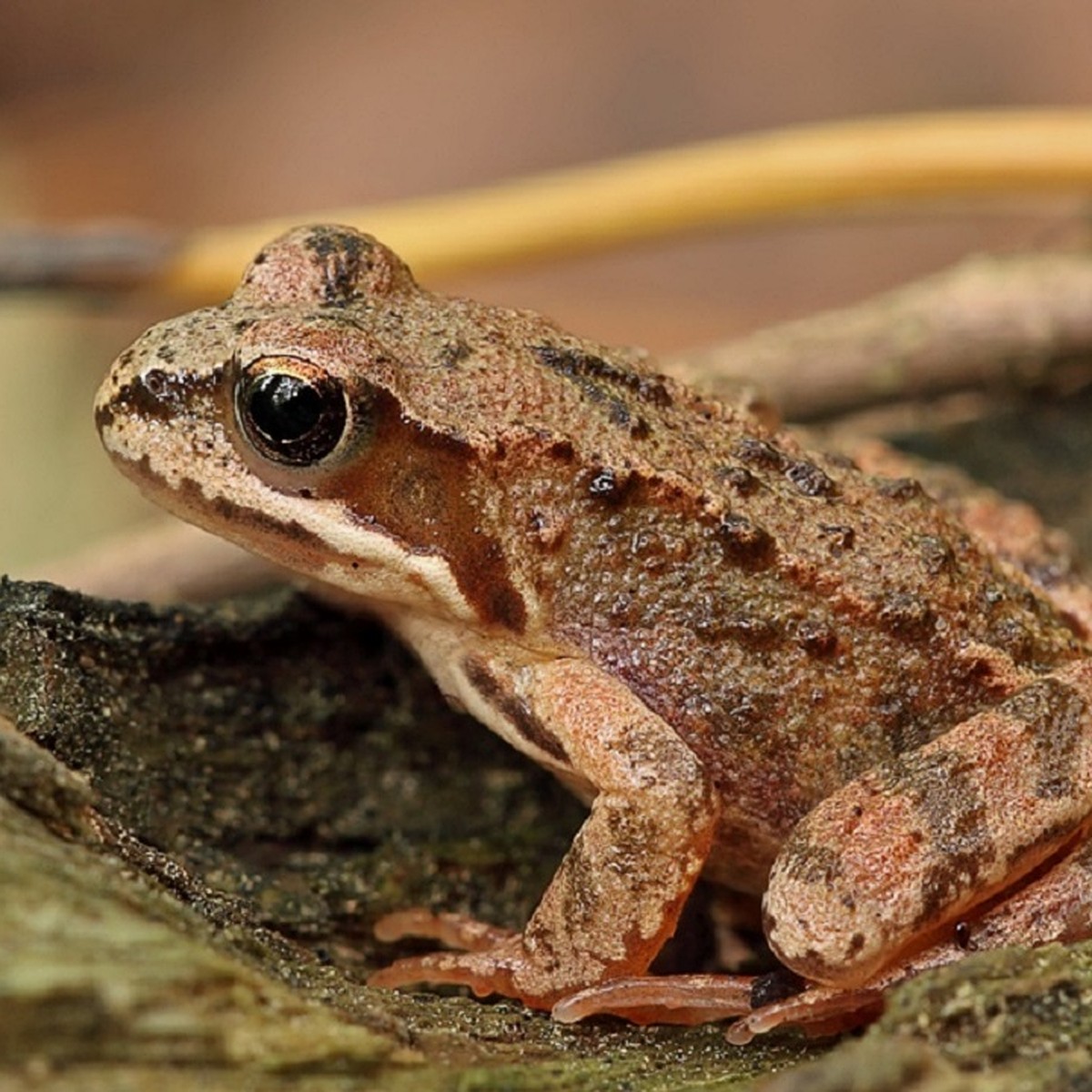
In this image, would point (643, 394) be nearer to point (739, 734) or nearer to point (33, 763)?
point (739, 734)

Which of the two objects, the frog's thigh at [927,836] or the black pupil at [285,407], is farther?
the black pupil at [285,407]

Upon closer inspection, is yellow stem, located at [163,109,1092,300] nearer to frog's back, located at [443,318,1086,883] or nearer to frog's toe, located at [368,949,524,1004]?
frog's back, located at [443,318,1086,883]

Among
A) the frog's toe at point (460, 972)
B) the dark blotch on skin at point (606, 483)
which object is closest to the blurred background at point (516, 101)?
the dark blotch on skin at point (606, 483)

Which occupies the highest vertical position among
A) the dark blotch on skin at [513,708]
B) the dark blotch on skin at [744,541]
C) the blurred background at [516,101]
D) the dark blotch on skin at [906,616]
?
the blurred background at [516,101]

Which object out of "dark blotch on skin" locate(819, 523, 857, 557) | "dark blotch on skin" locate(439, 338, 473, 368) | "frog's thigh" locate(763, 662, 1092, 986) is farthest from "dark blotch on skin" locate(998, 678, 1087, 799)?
"dark blotch on skin" locate(439, 338, 473, 368)

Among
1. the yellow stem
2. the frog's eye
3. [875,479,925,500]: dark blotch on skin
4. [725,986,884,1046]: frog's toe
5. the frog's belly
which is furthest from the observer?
the yellow stem

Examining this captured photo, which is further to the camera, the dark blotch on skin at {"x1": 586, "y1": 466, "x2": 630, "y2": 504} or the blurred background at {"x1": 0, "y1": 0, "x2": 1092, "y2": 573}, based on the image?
the blurred background at {"x1": 0, "y1": 0, "x2": 1092, "y2": 573}

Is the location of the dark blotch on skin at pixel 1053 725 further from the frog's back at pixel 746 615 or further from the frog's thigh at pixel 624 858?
the frog's thigh at pixel 624 858
